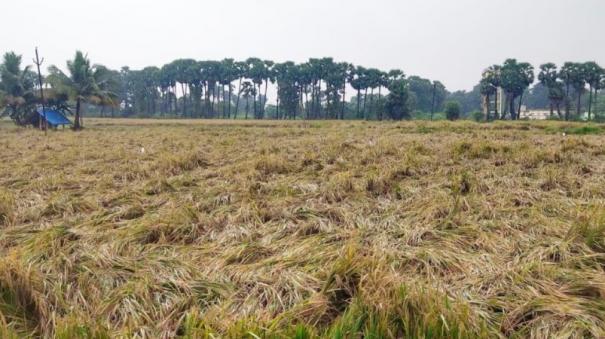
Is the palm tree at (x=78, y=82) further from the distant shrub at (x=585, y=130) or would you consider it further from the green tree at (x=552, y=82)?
the green tree at (x=552, y=82)

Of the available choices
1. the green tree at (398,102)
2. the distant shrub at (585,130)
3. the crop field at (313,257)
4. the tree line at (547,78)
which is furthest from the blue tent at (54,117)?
the tree line at (547,78)

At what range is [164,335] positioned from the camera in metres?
1.68

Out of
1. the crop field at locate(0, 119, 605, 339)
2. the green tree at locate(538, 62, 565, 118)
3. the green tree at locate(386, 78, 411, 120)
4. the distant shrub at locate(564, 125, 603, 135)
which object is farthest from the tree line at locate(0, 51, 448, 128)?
the crop field at locate(0, 119, 605, 339)

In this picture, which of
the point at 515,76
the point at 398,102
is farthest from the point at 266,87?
the point at 515,76

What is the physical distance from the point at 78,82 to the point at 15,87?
7055mm

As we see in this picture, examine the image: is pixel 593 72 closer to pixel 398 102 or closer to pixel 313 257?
pixel 398 102

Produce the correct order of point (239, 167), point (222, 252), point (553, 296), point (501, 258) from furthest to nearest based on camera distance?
point (239, 167) < point (222, 252) < point (501, 258) < point (553, 296)

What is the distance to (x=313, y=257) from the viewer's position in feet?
7.97

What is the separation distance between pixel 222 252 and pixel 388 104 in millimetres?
43434

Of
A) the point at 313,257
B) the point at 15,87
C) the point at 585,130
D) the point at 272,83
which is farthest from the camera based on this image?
the point at 272,83

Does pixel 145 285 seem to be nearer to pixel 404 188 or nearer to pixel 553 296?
pixel 553 296

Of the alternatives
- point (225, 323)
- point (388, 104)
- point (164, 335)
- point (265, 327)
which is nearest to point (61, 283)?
point (164, 335)

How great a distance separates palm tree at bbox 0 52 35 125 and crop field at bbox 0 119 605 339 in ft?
98.9

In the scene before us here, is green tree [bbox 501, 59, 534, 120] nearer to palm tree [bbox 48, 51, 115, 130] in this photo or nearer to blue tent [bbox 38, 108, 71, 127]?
palm tree [bbox 48, 51, 115, 130]
